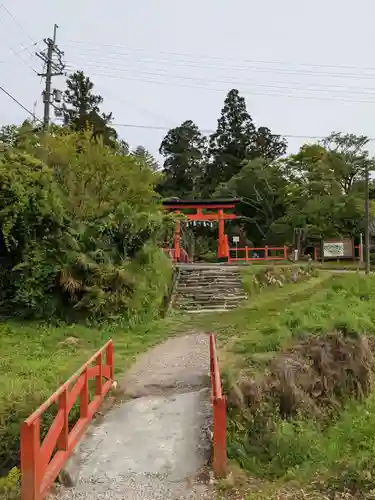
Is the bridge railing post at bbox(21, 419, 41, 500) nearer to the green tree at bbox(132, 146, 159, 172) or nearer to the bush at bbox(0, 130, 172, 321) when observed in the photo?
the bush at bbox(0, 130, 172, 321)

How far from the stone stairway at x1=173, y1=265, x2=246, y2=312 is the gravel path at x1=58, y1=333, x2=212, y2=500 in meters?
8.12

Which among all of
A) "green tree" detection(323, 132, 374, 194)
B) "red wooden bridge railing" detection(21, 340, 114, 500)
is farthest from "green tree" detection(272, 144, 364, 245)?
"red wooden bridge railing" detection(21, 340, 114, 500)

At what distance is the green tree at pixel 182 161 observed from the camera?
49.9 meters

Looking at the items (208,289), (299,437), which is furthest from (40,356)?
(208,289)

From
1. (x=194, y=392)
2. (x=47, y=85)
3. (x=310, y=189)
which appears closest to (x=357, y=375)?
(x=194, y=392)

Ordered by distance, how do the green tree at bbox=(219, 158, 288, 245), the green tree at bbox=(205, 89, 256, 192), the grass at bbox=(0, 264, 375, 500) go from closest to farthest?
1. the grass at bbox=(0, 264, 375, 500)
2. the green tree at bbox=(219, 158, 288, 245)
3. the green tree at bbox=(205, 89, 256, 192)

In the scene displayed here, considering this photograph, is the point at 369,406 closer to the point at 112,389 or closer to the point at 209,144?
the point at 112,389

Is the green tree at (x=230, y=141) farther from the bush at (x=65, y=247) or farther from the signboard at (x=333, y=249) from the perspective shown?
the bush at (x=65, y=247)

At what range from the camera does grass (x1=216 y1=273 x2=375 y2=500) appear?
439 cm

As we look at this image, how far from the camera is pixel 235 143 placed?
5009cm

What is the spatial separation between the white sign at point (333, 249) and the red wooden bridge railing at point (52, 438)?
931 inches

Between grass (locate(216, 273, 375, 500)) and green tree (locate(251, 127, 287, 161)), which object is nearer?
grass (locate(216, 273, 375, 500))

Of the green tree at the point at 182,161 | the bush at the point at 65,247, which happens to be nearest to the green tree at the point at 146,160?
the bush at the point at 65,247

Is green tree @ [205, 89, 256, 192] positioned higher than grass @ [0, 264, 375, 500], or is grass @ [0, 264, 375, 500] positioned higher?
green tree @ [205, 89, 256, 192]
